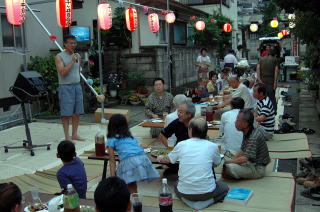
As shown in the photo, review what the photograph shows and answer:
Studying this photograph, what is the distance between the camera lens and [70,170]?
15.1ft

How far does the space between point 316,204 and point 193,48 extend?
16.3 meters

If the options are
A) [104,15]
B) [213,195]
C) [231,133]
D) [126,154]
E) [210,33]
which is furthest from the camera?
[210,33]

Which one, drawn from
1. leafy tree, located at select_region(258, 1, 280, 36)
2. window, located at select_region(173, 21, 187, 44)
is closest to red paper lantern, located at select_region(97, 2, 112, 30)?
window, located at select_region(173, 21, 187, 44)

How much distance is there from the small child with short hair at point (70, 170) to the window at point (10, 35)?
8.11 m

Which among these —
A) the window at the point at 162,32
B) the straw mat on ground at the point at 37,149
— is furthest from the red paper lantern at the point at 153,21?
the straw mat on ground at the point at 37,149


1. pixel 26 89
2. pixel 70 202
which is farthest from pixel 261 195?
pixel 26 89

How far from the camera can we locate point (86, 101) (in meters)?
12.8

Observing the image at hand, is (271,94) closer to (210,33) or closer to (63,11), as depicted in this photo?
(63,11)

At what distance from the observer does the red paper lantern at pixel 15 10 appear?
29.0 feet

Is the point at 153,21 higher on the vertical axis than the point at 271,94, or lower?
higher

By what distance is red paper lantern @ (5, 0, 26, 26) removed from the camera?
8.84 m

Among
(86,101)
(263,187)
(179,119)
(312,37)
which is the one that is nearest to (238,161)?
(263,187)

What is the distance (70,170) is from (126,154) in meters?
0.97

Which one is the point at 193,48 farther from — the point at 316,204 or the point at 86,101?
the point at 316,204
